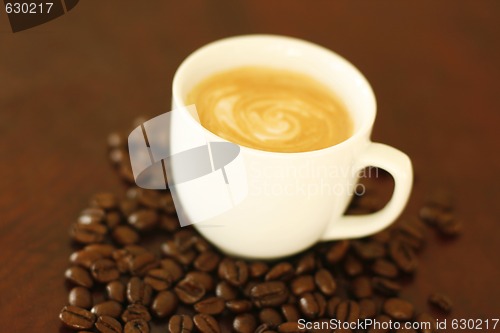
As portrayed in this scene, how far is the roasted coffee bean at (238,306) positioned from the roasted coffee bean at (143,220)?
0.78 feet

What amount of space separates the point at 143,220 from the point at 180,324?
0.82 ft

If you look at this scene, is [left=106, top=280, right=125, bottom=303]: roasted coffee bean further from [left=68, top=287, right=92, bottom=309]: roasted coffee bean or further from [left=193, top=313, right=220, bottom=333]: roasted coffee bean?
[left=193, top=313, right=220, bottom=333]: roasted coffee bean

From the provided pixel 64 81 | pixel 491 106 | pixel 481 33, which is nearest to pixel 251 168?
→ pixel 64 81

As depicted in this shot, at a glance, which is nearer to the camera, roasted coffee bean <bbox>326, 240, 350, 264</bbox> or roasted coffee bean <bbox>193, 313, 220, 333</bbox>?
roasted coffee bean <bbox>193, 313, 220, 333</bbox>

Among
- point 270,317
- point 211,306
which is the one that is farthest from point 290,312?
point 211,306

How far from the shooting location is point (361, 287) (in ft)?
3.83

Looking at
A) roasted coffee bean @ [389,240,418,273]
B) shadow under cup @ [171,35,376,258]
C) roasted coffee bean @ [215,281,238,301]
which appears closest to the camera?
shadow under cup @ [171,35,376,258]

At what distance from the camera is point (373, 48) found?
181 centimetres

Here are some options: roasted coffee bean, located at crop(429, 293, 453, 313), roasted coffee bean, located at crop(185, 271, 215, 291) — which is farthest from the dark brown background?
roasted coffee bean, located at crop(185, 271, 215, 291)

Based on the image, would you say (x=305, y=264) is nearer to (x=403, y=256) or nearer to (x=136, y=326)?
(x=403, y=256)

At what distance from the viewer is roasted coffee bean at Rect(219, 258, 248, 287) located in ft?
3.71

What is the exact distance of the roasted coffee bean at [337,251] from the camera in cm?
121

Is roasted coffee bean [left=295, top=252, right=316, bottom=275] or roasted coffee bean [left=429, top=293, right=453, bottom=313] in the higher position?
roasted coffee bean [left=295, top=252, right=316, bottom=275]

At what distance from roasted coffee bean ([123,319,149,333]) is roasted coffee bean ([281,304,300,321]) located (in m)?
0.24
